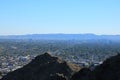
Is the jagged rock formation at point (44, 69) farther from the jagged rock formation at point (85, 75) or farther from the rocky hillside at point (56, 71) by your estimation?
the jagged rock formation at point (85, 75)

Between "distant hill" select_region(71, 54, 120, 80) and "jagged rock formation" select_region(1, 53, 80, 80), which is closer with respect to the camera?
"distant hill" select_region(71, 54, 120, 80)

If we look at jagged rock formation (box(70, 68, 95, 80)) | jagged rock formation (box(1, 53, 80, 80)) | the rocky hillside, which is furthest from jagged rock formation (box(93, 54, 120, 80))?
jagged rock formation (box(1, 53, 80, 80))

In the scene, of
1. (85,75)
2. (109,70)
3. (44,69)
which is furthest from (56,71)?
(109,70)

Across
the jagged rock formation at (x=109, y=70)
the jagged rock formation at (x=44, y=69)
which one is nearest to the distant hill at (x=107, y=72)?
the jagged rock formation at (x=109, y=70)

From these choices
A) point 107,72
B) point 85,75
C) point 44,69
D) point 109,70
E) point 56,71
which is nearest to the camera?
point 107,72

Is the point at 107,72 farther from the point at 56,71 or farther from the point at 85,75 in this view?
the point at 56,71

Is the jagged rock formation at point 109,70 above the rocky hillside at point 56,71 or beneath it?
above

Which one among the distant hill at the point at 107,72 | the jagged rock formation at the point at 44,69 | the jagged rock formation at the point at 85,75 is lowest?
the jagged rock formation at the point at 44,69

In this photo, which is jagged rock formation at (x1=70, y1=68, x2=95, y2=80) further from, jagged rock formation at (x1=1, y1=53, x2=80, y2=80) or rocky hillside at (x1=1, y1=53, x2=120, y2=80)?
jagged rock formation at (x1=1, y1=53, x2=80, y2=80)

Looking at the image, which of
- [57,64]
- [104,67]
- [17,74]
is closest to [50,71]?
[57,64]

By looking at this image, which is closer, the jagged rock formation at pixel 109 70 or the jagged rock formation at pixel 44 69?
the jagged rock formation at pixel 109 70
